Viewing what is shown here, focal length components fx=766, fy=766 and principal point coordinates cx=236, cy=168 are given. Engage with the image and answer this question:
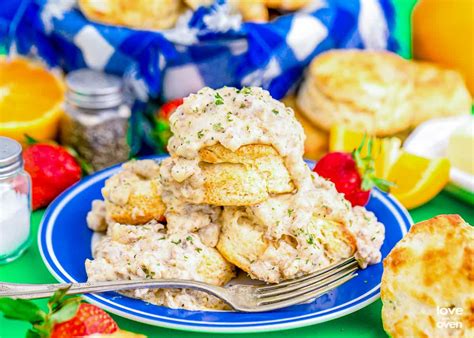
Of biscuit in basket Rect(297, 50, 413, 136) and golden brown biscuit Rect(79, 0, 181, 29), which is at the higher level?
golden brown biscuit Rect(79, 0, 181, 29)

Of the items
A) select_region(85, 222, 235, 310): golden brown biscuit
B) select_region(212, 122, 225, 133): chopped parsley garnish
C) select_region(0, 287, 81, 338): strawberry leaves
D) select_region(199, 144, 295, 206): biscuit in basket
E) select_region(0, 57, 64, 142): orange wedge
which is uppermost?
select_region(212, 122, 225, 133): chopped parsley garnish

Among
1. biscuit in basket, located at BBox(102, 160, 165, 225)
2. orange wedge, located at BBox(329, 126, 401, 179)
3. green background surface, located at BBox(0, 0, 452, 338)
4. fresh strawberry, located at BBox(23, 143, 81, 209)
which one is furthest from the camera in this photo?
orange wedge, located at BBox(329, 126, 401, 179)

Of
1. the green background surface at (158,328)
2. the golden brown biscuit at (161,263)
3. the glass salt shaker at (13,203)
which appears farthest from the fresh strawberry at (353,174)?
the glass salt shaker at (13,203)

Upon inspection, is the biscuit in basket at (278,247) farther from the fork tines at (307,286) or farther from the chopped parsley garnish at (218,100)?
the chopped parsley garnish at (218,100)

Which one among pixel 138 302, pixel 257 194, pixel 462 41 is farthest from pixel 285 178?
pixel 462 41

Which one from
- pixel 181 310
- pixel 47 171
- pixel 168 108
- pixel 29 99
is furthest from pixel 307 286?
pixel 29 99

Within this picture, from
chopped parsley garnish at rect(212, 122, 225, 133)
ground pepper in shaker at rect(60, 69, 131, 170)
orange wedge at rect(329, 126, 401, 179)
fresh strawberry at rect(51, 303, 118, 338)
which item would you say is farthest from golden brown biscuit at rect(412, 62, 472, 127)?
fresh strawberry at rect(51, 303, 118, 338)

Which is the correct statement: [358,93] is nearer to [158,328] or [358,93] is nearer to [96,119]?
[96,119]

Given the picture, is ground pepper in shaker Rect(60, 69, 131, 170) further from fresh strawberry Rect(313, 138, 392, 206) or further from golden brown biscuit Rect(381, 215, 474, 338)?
golden brown biscuit Rect(381, 215, 474, 338)
